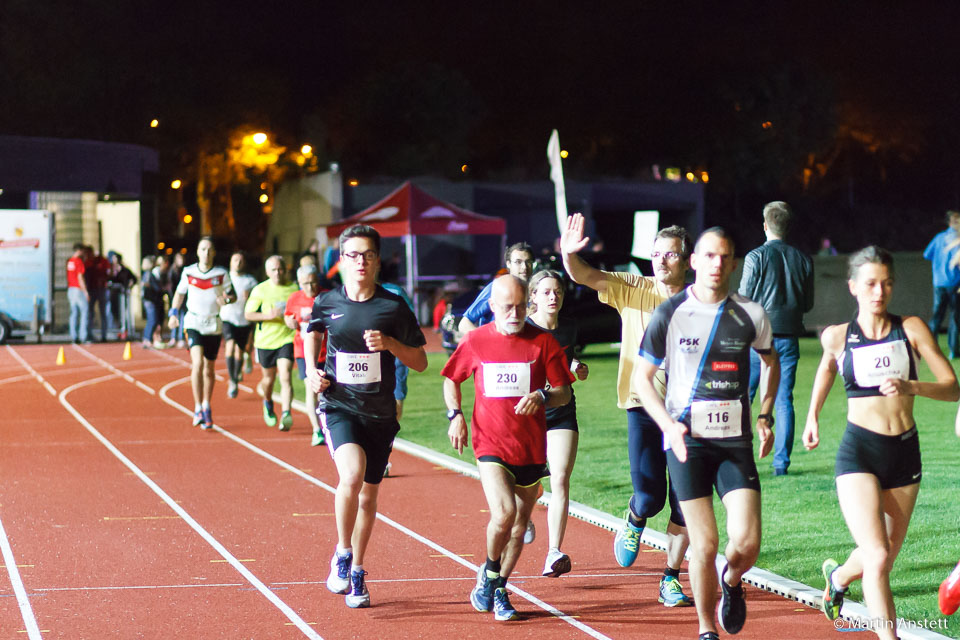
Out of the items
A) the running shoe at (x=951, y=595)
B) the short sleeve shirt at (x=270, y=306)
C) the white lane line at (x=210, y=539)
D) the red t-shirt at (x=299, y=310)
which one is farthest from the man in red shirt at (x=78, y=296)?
the running shoe at (x=951, y=595)

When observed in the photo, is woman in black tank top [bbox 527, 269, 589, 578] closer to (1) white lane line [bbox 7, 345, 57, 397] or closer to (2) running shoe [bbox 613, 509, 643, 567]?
(2) running shoe [bbox 613, 509, 643, 567]

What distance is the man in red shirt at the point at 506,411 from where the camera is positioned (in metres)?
6.35

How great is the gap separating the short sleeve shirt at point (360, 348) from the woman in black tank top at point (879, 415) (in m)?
2.28

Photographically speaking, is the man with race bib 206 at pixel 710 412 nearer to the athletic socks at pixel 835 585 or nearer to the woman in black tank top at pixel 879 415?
the woman in black tank top at pixel 879 415

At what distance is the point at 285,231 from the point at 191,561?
132 feet

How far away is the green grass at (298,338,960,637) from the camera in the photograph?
284 inches

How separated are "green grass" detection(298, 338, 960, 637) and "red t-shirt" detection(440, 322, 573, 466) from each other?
180 centimetres

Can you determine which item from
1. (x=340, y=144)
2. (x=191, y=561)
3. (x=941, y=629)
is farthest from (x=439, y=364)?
(x=340, y=144)

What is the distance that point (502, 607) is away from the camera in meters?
6.38

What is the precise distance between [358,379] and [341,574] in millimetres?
995

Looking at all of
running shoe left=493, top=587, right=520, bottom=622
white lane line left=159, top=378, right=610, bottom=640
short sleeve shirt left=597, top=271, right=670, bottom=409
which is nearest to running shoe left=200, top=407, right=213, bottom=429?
white lane line left=159, top=378, right=610, bottom=640

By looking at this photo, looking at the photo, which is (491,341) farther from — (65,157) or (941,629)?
(65,157)

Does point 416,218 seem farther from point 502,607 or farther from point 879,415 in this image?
point 879,415

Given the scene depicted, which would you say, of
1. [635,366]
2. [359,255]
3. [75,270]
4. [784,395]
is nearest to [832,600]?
[635,366]
